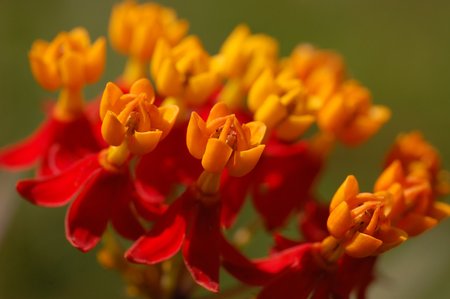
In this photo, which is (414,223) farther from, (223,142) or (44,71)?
(44,71)

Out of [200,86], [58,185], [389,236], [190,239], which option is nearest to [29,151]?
[58,185]

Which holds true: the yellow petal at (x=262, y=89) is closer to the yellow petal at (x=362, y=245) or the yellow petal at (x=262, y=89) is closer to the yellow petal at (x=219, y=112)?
the yellow petal at (x=219, y=112)

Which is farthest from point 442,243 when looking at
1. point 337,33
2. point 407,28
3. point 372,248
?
point 407,28

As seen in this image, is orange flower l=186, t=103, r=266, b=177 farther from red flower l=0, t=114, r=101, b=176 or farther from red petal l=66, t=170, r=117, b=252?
red flower l=0, t=114, r=101, b=176

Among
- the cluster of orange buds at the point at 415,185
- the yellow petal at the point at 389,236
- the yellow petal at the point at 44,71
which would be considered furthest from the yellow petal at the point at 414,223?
the yellow petal at the point at 44,71

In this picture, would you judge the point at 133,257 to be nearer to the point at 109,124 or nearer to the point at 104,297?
the point at 109,124
